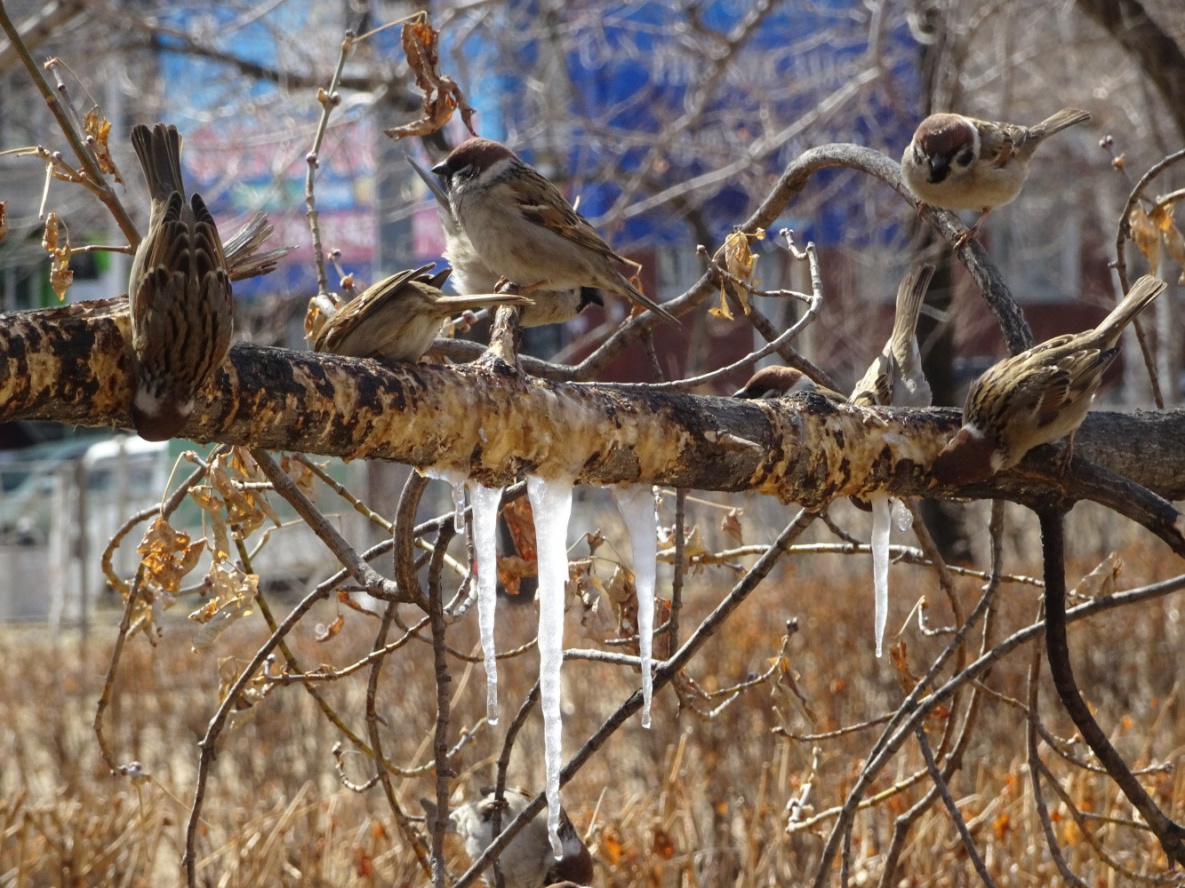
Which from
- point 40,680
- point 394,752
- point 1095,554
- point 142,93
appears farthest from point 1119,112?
point 40,680

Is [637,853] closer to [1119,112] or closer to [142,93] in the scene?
[142,93]

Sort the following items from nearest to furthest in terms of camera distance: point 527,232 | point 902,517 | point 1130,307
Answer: point 1130,307, point 902,517, point 527,232

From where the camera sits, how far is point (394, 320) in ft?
7.68

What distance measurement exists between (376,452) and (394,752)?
4625 mm

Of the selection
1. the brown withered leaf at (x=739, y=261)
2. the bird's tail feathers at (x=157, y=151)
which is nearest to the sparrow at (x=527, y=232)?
the brown withered leaf at (x=739, y=261)

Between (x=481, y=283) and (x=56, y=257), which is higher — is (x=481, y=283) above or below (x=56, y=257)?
above

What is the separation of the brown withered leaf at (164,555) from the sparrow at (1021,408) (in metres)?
1.50

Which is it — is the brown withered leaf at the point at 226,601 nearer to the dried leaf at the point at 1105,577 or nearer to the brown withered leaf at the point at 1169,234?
the dried leaf at the point at 1105,577

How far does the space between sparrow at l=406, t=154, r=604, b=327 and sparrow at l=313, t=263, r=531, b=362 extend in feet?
4.09

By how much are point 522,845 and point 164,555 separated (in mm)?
1200

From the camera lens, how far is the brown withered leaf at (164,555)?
265cm

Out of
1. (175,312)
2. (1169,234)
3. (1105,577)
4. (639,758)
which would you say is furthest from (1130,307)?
(639,758)

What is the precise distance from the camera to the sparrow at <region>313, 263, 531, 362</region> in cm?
230

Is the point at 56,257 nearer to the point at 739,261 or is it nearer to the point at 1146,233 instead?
the point at 739,261
